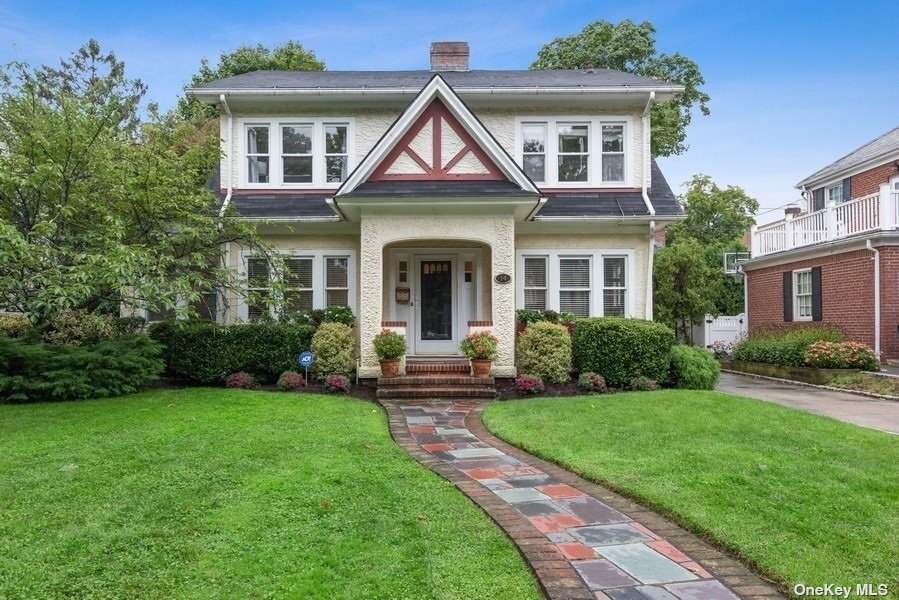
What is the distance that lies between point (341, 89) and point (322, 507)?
36.3 ft

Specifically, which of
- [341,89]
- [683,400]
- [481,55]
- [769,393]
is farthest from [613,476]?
[481,55]

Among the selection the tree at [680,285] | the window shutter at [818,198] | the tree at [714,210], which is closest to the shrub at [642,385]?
the tree at [680,285]

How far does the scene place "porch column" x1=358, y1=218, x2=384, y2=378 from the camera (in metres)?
11.4

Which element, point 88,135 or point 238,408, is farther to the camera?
point 88,135

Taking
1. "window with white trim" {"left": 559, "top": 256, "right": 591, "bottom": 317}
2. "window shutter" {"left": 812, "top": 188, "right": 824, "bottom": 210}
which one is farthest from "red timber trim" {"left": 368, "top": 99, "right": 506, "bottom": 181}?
"window shutter" {"left": 812, "top": 188, "right": 824, "bottom": 210}

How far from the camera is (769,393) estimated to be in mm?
13109

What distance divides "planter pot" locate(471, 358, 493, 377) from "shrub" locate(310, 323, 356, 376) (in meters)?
2.42

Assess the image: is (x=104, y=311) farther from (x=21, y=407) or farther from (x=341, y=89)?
(x=341, y=89)

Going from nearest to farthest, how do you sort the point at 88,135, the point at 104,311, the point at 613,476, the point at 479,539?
the point at 479,539 → the point at 613,476 → the point at 88,135 → the point at 104,311

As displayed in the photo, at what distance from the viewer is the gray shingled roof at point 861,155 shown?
21.4 metres

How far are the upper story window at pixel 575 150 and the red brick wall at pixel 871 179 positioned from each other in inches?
497

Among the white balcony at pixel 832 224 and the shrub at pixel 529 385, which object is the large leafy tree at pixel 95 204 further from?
the white balcony at pixel 832 224

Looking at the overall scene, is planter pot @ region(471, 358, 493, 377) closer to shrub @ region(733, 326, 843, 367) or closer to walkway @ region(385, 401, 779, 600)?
walkway @ region(385, 401, 779, 600)

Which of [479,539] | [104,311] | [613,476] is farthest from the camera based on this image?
[104,311]
